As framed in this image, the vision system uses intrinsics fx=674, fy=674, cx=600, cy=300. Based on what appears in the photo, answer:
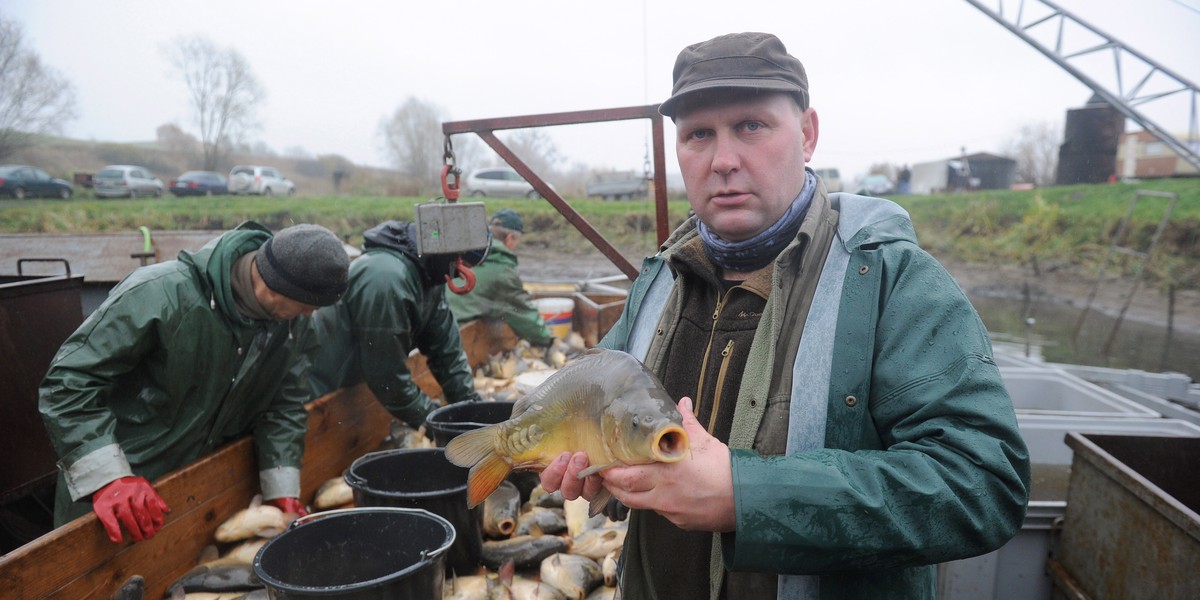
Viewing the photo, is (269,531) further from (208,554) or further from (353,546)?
(353,546)

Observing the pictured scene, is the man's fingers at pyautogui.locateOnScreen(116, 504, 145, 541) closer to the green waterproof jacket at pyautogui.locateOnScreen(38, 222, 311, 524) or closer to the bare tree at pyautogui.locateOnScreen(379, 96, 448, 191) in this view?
the green waterproof jacket at pyautogui.locateOnScreen(38, 222, 311, 524)

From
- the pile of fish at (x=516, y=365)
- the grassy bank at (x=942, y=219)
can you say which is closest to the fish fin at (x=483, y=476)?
the pile of fish at (x=516, y=365)

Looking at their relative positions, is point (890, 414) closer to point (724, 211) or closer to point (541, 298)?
point (724, 211)

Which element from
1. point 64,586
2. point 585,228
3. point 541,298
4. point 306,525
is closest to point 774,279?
point 306,525

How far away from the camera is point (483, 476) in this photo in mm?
1870

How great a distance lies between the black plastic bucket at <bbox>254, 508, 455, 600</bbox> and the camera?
2519 mm

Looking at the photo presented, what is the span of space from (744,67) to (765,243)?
0.43m

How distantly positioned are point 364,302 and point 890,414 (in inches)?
146

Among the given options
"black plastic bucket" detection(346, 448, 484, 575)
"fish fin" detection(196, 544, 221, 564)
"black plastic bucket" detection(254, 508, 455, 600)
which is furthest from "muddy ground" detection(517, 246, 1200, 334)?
"black plastic bucket" detection(254, 508, 455, 600)

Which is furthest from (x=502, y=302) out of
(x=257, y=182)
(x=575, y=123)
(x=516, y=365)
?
(x=257, y=182)

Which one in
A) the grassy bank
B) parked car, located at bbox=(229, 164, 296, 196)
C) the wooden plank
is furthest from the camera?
parked car, located at bbox=(229, 164, 296, 196)

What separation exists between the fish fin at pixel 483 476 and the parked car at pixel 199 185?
29.3 m

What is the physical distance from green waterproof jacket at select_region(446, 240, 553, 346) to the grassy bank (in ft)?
33.1

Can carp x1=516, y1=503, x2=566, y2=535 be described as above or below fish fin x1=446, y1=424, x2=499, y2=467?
below
